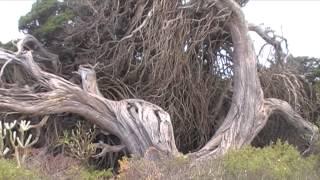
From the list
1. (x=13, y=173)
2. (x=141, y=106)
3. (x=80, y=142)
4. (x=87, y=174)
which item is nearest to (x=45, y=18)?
(x=141, y=106)

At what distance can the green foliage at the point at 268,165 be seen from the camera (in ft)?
28.6

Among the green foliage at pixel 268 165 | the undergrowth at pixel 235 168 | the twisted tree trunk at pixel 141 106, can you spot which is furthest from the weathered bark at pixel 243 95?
the undergrowth at pixel 235 168

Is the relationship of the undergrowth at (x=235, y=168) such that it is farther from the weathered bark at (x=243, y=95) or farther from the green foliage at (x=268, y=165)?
the weathered bark at (x=243, y=95)

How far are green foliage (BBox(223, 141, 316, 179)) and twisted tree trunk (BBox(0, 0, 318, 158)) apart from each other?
3316 millimetres

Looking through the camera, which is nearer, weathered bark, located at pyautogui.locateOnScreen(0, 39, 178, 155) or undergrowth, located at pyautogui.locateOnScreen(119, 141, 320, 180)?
undergrowth, located at pyautogui.locateOnScreen(119, 141, 320, 180)

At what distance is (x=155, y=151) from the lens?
522 inches

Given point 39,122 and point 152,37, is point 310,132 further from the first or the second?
point 39,122

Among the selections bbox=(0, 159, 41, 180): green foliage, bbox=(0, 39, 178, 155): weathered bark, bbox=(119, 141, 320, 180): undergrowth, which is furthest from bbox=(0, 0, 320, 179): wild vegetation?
bbox=(0, 159, 41, 180): green foliage

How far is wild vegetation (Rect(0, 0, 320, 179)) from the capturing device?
46.4 ft

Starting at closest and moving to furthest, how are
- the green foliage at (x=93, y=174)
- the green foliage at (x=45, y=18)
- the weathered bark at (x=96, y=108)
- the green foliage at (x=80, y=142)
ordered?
the green foliage at (x=93, y=174) < the green foliage at (x=80, y=142) < the weathered bark at (x=96, y=108) < the green foliage at (x=45, y=18)

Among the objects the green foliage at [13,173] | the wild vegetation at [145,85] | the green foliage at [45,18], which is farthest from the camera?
the green foliage at [45,18]

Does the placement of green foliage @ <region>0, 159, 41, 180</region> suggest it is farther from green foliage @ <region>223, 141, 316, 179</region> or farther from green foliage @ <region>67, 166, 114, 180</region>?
green foliage @ <region>223, 141, 316, 179</region>

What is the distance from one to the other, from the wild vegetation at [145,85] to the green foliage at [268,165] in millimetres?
2902

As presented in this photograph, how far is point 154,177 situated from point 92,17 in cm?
865
